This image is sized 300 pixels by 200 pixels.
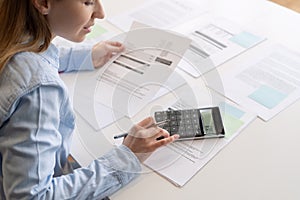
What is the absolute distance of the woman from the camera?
26.1 inches

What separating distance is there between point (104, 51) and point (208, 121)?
0.37m

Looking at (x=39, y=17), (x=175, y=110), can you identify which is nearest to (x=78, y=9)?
(x=39, y=17)

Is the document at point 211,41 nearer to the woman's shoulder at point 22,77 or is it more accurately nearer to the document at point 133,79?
the document at point 133,79

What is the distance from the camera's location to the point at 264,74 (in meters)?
1.02

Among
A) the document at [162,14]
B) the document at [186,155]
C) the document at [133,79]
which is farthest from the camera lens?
the document at [162,14]

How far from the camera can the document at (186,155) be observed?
0.78 metres

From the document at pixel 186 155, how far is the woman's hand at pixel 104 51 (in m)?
0.34

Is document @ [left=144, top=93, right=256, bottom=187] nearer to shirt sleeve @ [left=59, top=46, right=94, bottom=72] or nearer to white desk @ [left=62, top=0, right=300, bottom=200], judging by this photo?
white desk @ [left=62, top=0, right=300, bottom=200]

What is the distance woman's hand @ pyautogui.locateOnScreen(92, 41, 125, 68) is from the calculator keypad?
25 cm

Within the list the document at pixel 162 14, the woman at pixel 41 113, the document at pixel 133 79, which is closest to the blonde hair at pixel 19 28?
the woman at pixel 41 113

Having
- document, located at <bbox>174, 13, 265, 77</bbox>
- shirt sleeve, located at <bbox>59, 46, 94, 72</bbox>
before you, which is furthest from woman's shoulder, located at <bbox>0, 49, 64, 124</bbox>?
document, located at <bbox>174, 13, 265, 77</bbox>

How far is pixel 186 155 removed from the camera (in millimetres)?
818

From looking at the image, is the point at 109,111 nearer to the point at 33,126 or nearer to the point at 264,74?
the point at 33,126

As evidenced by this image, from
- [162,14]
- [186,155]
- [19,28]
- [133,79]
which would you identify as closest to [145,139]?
[186,155]
